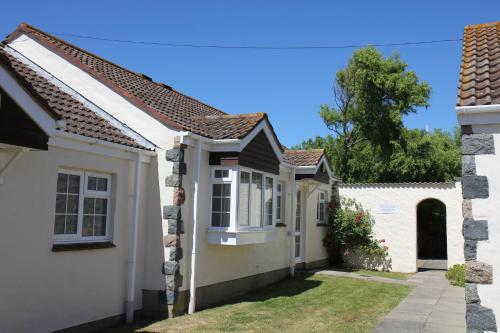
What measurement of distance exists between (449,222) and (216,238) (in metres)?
10.2

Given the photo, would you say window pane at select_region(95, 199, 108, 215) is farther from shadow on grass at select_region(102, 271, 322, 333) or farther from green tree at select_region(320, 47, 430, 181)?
green tree at select_region(320, 47, 430, 181)

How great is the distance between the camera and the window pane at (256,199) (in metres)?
11.9

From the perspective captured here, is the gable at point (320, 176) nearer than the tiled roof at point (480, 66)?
No

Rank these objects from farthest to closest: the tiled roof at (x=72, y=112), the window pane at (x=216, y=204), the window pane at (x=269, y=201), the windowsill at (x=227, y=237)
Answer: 1. the window pane at (x=269, y=201)
2. the window pane at (x=216, y=204)
3. the windowsill at (x=227, y=237)
4. the tiled roof at (x=72, y=112)

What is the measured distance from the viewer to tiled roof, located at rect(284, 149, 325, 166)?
16.2m

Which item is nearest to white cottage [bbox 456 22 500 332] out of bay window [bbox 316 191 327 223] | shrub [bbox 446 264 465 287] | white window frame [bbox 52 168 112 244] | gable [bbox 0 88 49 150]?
gable [bbox 0 88 49 150]

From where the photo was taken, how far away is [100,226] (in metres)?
9.21

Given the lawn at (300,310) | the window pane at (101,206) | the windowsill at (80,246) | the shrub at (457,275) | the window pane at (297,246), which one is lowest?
the lawn at (300,310)

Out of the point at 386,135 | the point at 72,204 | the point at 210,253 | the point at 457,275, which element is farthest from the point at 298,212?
the point at 386,135

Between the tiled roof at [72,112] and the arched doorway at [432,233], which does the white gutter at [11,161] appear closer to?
the tiled roof at [72,112]

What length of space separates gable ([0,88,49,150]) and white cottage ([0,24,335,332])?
15 mm

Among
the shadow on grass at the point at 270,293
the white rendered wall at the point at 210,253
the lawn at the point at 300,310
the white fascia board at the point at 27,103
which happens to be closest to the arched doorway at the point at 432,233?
the shadow on grass at the point at 270,293

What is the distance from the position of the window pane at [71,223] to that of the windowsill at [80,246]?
0.29 meters

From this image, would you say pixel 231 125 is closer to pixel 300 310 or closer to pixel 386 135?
pixel 300 310
